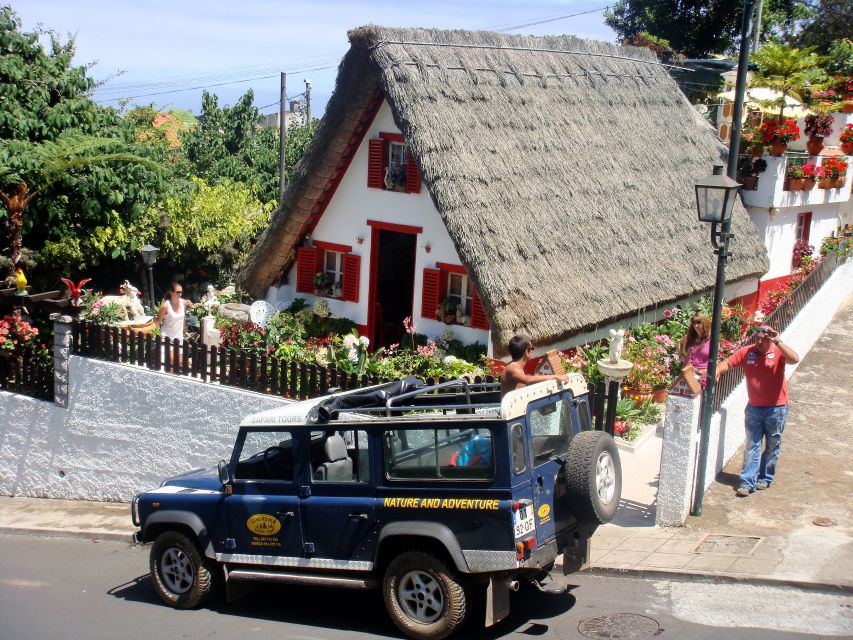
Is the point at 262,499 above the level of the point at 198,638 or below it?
above

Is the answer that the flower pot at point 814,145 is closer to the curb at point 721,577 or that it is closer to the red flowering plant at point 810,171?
the red flowering plant at point 810,171

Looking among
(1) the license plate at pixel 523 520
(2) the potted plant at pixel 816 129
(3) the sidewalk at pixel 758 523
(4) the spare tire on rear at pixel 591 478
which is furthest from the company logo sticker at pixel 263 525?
(2) the potted plant at pixel 816 129

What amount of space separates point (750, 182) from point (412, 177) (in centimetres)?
849

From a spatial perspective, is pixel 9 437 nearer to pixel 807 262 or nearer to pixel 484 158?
pixel 484 158

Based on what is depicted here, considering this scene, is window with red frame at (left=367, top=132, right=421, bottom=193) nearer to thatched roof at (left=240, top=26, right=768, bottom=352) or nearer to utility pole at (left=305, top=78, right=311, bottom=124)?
thatched roof at (left=240, top=26, right=768, bottom=352)

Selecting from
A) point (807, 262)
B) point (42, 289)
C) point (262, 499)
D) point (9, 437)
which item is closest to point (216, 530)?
point (262, 499)

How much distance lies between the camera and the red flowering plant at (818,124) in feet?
68.0

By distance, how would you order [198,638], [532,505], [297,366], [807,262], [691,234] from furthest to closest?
[807,262], [691,234], [297,366], [198,638], [532,505]

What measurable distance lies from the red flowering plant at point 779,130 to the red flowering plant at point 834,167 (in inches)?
86.5

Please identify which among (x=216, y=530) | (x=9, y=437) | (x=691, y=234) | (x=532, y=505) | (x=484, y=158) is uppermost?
(x=484, y=158)

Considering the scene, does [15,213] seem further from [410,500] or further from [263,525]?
[410,500]

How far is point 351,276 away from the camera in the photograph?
16.5 meters

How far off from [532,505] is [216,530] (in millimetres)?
3127

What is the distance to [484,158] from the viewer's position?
14.8 m
